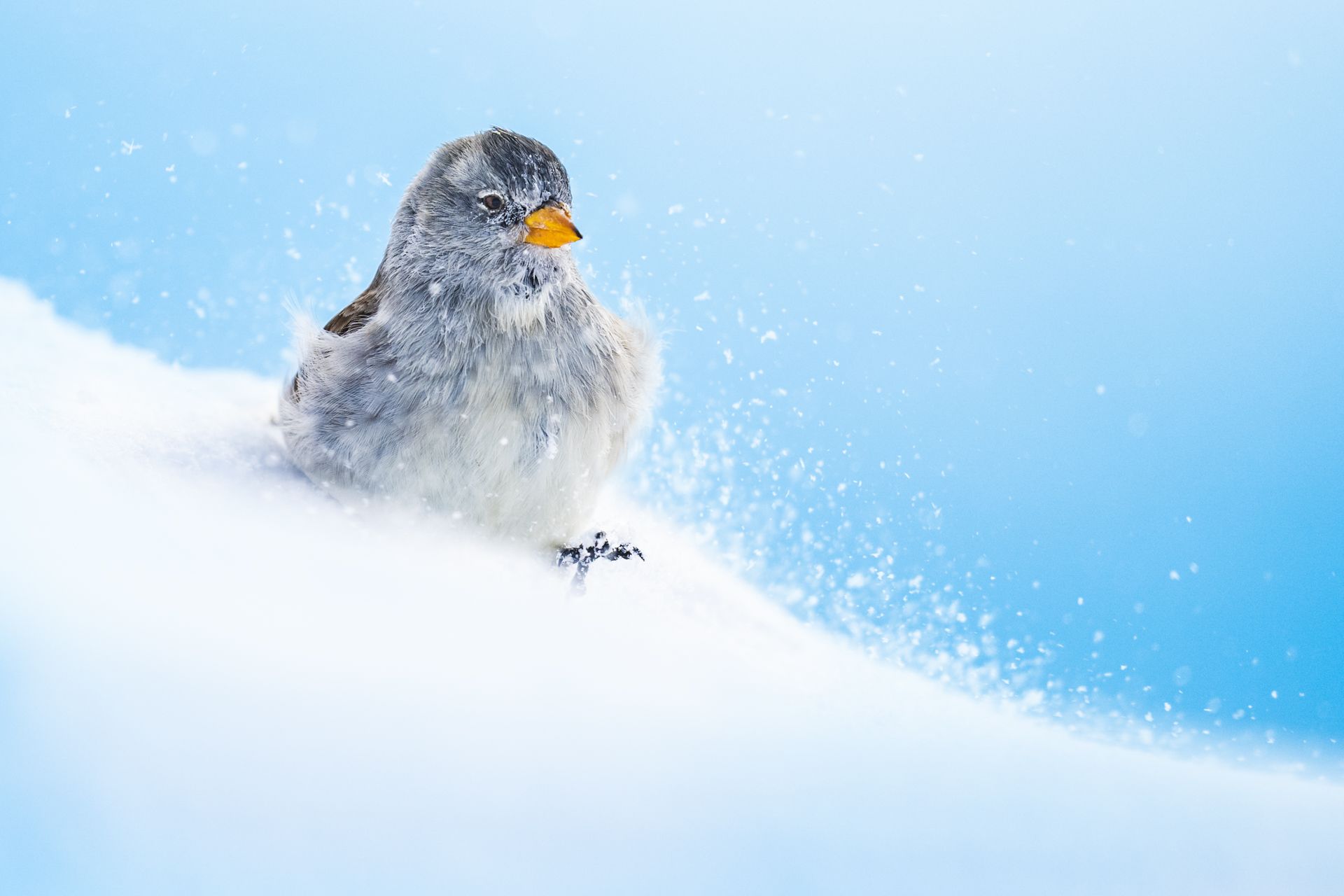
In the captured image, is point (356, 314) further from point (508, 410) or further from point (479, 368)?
point (508, 410)

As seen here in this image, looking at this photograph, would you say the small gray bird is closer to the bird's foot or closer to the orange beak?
the orange beak

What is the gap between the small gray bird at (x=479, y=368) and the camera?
152 inches

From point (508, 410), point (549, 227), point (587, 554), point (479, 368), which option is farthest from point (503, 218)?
point (587, 554)

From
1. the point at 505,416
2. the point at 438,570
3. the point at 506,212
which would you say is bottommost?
the point at 438,570

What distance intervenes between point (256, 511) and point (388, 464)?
0.76 meters

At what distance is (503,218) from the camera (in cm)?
391

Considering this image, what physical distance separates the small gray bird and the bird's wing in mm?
114

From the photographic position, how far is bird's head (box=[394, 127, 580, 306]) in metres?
3.88

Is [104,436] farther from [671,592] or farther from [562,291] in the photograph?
[671,592]

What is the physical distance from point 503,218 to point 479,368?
1.71ft

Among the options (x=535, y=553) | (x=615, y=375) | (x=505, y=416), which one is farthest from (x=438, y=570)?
(x=615, y=375)

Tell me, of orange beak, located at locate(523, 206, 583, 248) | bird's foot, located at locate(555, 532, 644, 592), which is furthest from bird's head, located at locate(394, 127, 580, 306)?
bird's foot, located at locate(555, 532, 644, 592)

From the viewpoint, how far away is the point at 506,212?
3.90 meters

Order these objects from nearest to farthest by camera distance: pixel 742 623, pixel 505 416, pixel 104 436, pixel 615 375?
pixel 505 416, pixel 615 375, pixel 104 436, pixel 742 623
